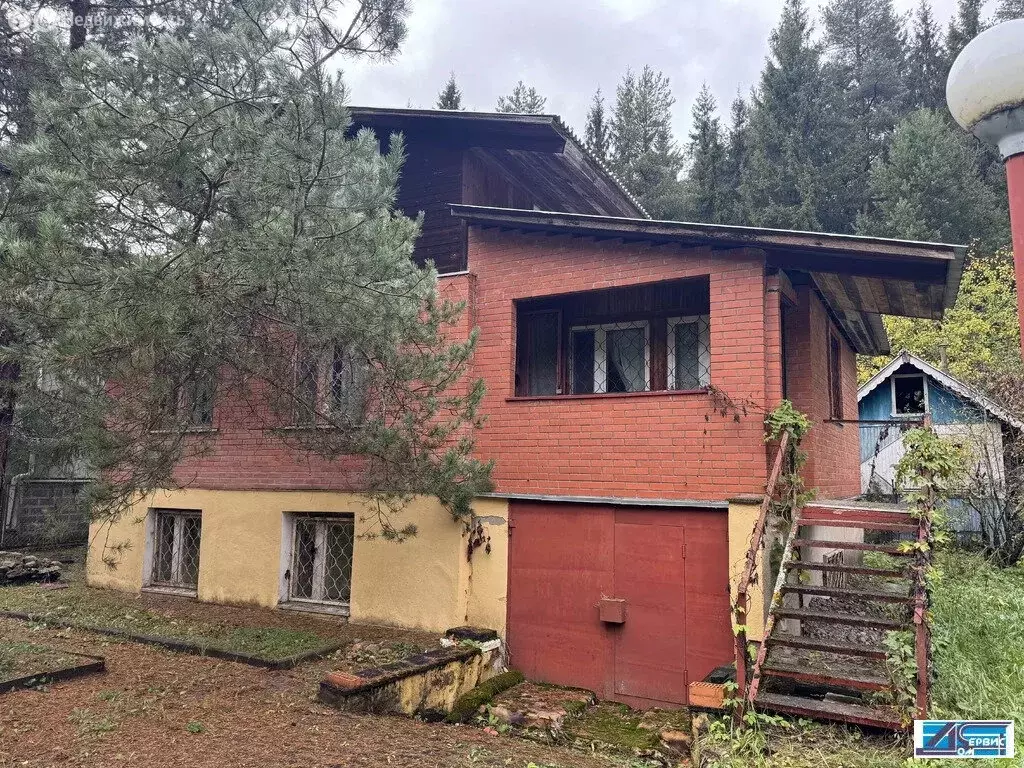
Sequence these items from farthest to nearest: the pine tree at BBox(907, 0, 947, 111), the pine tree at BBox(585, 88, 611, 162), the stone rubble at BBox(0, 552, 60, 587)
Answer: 1. the pine tree at BBox(585, 88, 611, 162)
2. the pine tree at BBox(907, 0, 947, 111)
3. the stone rubble at BBox(0, 552, 60, 587)

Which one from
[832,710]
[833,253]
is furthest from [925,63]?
[832,710]

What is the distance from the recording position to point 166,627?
8.42m

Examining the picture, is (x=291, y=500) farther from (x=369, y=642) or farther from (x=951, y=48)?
(x=951, y=48)

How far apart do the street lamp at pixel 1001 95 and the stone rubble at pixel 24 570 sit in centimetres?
1361

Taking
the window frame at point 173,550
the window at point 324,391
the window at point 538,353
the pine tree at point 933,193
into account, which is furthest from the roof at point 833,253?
the pine tree at point 933,193

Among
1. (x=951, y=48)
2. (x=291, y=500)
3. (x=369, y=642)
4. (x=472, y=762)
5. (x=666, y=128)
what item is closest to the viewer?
(x=472, y=762)

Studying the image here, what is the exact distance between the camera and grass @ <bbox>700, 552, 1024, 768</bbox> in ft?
13.8

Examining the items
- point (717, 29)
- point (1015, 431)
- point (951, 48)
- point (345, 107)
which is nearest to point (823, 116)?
point (951, 48)

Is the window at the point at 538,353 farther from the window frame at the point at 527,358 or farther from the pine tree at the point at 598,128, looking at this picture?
the pine tree at the point at 598,128

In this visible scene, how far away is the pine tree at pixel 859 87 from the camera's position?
29.1 m

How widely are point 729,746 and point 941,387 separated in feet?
57.8

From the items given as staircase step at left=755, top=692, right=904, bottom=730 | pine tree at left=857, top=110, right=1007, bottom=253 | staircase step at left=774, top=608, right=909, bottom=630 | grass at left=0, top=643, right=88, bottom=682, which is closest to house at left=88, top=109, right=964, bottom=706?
staircase step at left=774, top=608, right=909, bottom=630

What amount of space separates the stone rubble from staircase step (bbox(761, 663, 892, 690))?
1159 centimetres

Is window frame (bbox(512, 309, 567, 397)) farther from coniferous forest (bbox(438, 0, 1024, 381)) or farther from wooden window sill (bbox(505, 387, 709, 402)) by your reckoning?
coniferous forest (bbox(438, 0, 1024, 381))
